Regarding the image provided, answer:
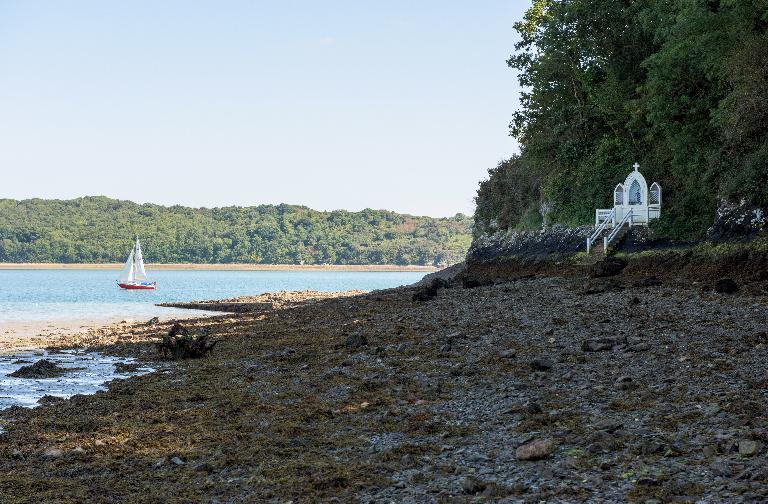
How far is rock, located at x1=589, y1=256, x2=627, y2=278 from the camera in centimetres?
3058

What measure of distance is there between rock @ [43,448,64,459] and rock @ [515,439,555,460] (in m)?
5.97

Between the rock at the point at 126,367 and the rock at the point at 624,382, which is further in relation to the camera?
the rock at the point at 126,367

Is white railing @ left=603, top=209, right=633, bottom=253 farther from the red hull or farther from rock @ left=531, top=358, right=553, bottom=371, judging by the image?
the red hull

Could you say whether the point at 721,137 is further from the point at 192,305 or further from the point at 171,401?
the point at 192,305

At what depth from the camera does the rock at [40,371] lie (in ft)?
63.5

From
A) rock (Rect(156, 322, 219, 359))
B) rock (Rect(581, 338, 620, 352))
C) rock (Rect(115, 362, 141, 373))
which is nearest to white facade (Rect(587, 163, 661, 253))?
rock (Rect(156, 322, 219, 359))

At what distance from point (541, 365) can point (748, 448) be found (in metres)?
6.01

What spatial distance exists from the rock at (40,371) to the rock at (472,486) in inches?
559

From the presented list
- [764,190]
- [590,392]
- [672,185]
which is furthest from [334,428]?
[672,185]

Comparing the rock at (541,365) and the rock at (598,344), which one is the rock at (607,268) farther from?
the rock at (541,365)

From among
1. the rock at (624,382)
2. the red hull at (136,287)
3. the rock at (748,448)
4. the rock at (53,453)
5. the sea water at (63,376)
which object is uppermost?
the rock at (624,382)

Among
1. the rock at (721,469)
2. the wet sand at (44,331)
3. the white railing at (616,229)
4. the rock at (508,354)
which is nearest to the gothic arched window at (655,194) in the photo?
the white railing at (616,229)

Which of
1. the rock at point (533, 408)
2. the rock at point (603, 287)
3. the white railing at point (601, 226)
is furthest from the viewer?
the white railing at point (601, 226)

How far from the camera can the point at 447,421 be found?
1097 cm
